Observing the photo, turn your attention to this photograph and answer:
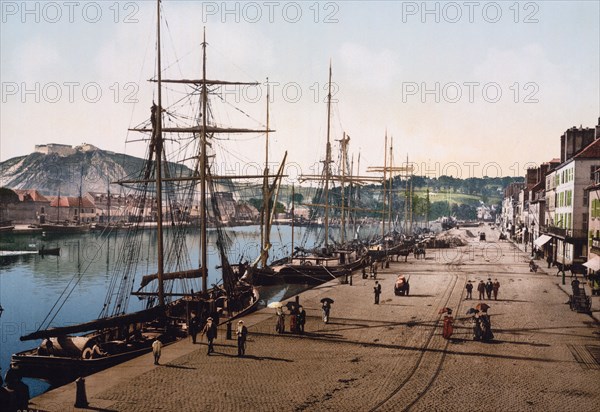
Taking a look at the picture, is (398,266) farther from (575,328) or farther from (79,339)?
(79,339)

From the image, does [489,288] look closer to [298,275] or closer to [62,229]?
[298,275]

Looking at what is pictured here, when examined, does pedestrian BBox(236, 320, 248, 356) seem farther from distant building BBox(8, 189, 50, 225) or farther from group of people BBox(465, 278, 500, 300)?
distant building BBox(8, 189, 50, 225)

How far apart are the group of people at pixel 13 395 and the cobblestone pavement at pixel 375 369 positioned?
8.63 ft

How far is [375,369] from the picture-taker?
819 inches

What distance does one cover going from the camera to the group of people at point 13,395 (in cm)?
1348

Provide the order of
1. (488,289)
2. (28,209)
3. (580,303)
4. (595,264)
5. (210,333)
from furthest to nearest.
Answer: (28,209) → (488,289) → (595,264) → (580,303) → (210,333)

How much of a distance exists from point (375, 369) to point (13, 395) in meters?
12.1

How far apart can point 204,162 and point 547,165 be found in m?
64.3

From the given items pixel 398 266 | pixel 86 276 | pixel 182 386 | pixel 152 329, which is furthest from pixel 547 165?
pixel 182 386

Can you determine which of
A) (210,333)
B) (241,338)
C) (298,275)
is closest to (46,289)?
(298,275)

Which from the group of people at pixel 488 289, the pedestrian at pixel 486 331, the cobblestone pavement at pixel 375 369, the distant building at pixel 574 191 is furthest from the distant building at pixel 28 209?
the pedestrian at pixel 486 331

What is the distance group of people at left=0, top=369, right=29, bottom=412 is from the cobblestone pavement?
263cm

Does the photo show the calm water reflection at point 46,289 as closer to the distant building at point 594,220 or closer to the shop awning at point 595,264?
the shop awning at point 595,264

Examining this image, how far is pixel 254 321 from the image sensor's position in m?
30.2
